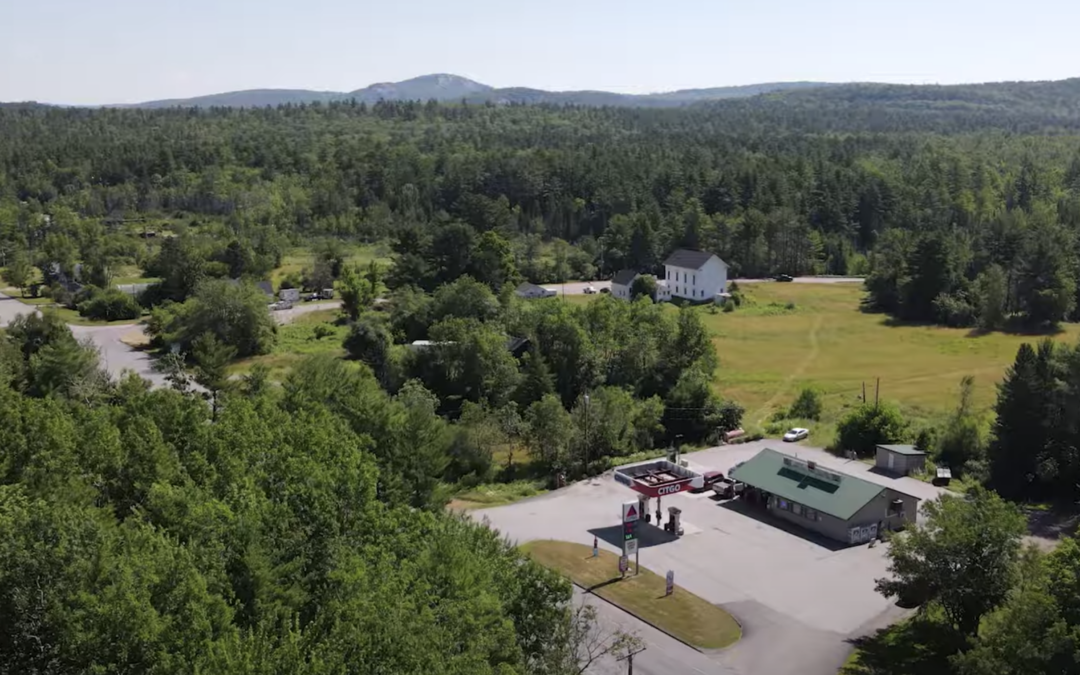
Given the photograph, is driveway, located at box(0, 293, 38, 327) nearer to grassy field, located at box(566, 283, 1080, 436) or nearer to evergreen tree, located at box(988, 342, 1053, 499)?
grassy field, located at box(566, 283, 1080, 436)

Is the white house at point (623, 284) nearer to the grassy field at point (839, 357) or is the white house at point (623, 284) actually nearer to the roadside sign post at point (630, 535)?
the grassy field at point (839, 357)

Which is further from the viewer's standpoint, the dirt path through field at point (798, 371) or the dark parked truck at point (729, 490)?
the dirt path through field at point (798, 371)

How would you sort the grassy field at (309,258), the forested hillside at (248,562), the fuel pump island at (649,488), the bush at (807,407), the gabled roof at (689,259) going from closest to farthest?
the forested hillside at (248,562)
the fuel pump island at (649,488)
the bush at (807,407)
the gabled roof at (689,259)
the grassy field at (309,258)

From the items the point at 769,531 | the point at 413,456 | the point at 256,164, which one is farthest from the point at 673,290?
the point at 256,164

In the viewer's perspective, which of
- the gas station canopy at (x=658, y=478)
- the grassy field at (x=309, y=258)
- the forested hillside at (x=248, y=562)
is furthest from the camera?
the grassy field at (x=309, y=258)

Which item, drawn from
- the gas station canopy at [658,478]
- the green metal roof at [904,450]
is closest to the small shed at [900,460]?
the green metal roof at [904,450]

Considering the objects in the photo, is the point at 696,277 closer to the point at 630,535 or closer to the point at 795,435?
the point at 795,435

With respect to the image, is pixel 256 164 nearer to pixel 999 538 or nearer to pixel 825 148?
pixel 825 148

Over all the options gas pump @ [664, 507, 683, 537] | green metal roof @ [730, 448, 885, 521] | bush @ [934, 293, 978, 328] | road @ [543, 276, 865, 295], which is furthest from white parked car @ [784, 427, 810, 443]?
road @ [543, 276, 865, 295]
